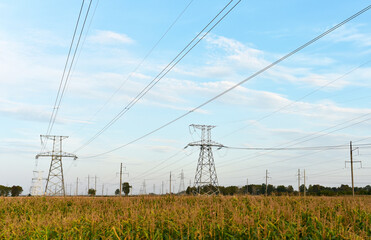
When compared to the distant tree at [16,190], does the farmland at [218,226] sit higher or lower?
higher

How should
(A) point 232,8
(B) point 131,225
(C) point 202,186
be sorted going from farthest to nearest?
(C) point 202,186
(A) point 232,8
(B) point 131,225

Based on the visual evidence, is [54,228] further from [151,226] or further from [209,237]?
[209,237]

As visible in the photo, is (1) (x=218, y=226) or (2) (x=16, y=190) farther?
(2) (x=16, y=190)

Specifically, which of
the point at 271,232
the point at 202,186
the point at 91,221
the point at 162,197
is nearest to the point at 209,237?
the point at 271,232

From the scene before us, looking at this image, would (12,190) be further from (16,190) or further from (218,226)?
(218,226)

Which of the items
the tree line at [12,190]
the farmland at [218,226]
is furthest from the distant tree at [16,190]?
the farmland at [218,226]

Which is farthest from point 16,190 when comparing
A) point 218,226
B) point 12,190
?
point 218,226

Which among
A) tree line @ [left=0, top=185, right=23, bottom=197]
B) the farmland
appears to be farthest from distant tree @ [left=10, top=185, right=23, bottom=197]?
the farmland

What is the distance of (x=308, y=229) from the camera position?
33.0 ft

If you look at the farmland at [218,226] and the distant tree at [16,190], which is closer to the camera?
the farmland at [218,226]

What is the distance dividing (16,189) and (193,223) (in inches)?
7829

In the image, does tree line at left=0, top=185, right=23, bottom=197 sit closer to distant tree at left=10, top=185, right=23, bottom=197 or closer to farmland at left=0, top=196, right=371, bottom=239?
distant tree at left=10, top=185, right=23, bottom=197

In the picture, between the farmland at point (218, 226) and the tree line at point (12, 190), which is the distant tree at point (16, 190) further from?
the farmland at point (218, 226)

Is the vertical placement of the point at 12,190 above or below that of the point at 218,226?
below
